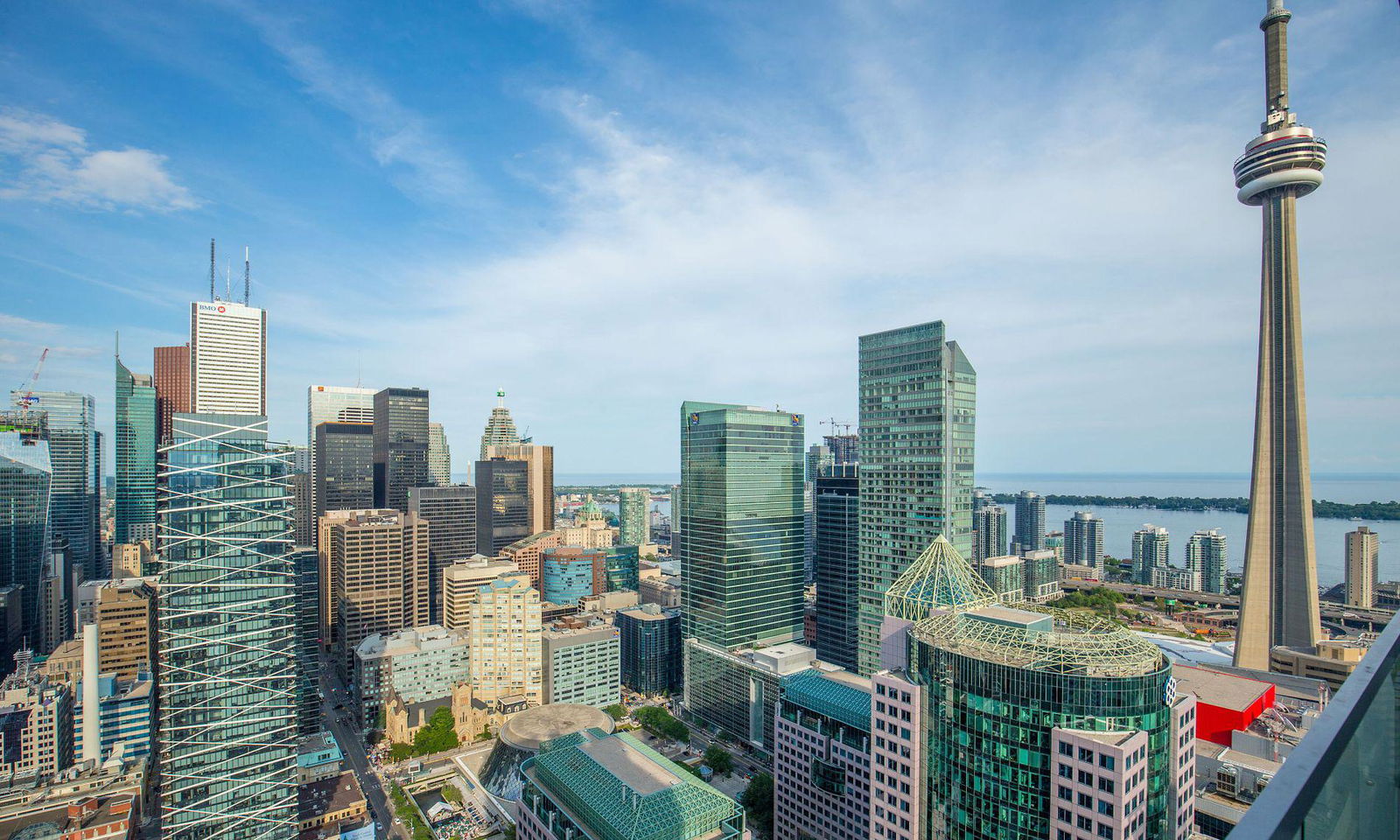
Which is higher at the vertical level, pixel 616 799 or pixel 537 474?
pixel 537 474

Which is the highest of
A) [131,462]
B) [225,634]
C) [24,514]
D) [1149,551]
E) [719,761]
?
[131,462]

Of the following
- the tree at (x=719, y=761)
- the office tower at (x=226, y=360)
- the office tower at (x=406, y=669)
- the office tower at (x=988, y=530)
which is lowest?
the tree at (x=719, y=761)

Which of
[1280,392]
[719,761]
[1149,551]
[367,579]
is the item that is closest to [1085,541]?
[1149,551]

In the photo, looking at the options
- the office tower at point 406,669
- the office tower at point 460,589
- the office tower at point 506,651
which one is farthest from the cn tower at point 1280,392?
the office tower at point 460,589

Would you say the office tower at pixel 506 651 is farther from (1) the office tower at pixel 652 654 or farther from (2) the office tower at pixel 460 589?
(2) the office tower at pixel 460 589

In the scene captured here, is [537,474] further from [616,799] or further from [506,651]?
[616,799]

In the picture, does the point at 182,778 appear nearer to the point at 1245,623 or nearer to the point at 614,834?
the point at 614,834
